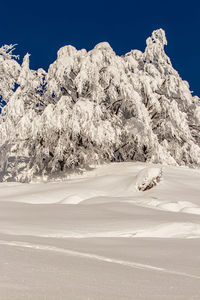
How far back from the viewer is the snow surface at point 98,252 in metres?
1.46

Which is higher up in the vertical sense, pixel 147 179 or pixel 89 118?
pixel 89 118

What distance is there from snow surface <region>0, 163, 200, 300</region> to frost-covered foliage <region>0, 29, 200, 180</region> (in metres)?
5.77

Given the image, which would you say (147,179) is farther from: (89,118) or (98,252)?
(98,252)

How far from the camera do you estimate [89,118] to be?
12.6 m

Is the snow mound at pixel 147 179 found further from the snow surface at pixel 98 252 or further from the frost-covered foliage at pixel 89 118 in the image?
the frost-covered foliage at pixel 89 118

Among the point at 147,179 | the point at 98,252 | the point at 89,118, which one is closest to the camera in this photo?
the point at 98,252

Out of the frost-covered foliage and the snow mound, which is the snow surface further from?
the frost-covered foliage

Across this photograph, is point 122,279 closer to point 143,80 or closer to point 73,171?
point 73,171

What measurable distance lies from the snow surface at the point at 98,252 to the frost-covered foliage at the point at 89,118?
227 inches

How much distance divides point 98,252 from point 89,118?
10.0 metres

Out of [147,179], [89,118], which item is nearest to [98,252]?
[147,179]

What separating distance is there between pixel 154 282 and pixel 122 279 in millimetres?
158

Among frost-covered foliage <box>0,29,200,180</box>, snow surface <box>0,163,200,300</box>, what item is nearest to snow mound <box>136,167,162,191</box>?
snow surface <box>0,163,200,300</box>

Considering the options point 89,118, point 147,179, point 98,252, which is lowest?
point 98,252
